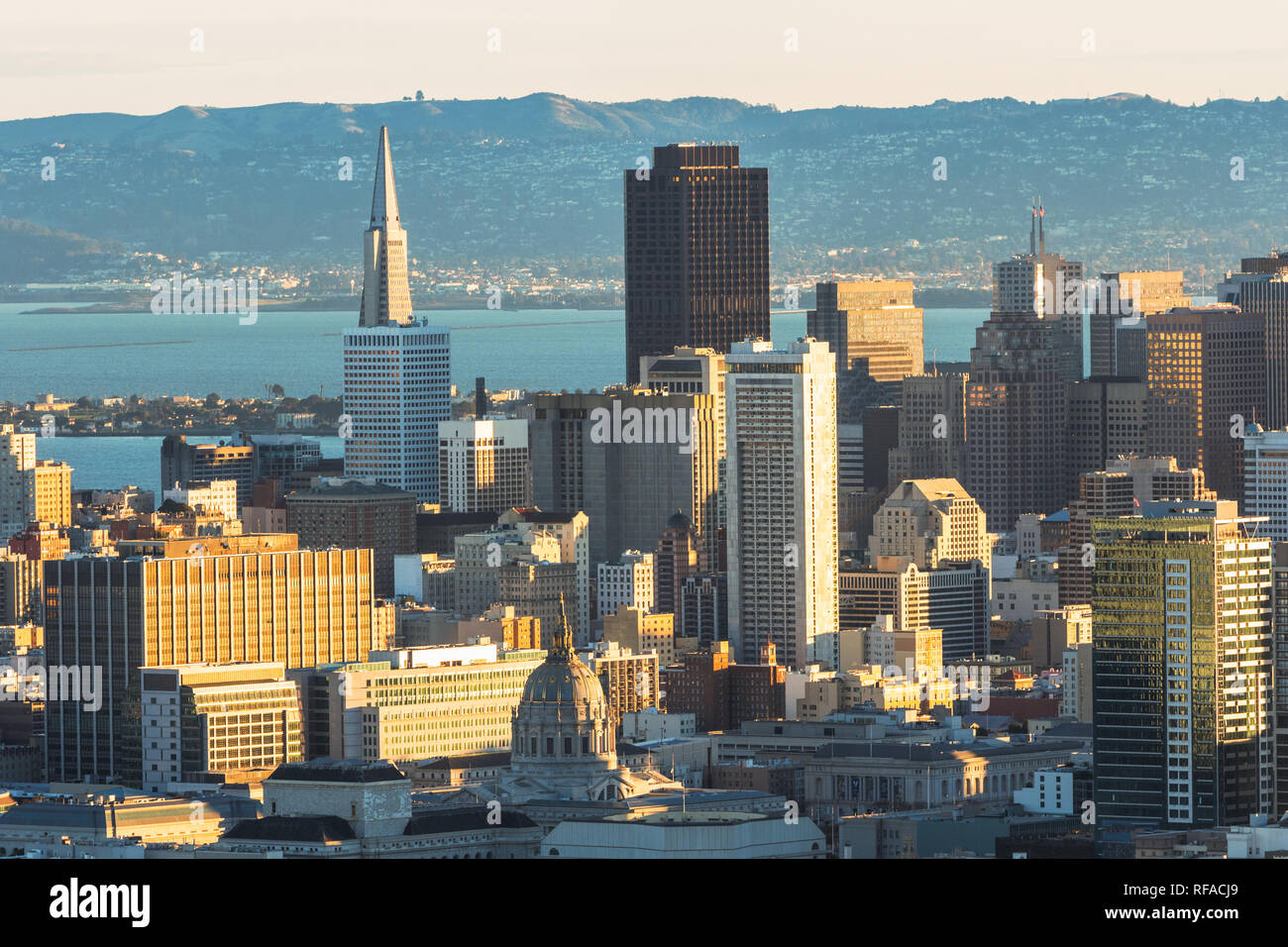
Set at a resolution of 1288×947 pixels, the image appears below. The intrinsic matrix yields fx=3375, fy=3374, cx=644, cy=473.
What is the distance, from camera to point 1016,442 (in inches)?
7082

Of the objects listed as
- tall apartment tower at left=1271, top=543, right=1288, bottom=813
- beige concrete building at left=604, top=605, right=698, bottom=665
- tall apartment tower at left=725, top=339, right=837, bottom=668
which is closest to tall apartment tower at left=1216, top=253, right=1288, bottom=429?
tall apartment tower at left=725, top=339, right=837, bottom=668

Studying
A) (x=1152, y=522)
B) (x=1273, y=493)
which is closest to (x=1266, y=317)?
(x=1273, y=493)

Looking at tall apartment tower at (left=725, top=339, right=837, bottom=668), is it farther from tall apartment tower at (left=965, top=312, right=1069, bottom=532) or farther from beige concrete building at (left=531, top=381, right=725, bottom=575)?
tall apartment tower at (left=965, top=312, right=1069, bottom=532)

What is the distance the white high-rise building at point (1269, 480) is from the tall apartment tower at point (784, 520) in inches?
691

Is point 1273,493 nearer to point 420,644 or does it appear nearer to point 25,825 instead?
point 420,644

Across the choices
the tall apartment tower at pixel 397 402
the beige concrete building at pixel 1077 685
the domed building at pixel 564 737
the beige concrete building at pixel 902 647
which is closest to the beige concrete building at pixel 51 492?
the tall apartment tower at pixel 397 402

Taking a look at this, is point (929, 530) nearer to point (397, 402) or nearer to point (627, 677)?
point (627, 677)

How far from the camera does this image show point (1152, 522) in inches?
3127

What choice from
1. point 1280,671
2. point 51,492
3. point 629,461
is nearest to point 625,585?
point 629,461

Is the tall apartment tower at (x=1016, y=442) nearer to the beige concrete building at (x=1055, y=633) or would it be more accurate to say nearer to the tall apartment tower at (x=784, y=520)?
the beige concrete building at (x=1055, y=633)

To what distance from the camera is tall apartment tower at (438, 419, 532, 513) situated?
162m

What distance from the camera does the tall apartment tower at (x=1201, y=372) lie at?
175625 millimetres

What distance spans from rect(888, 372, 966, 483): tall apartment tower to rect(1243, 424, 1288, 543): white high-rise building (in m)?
36.8

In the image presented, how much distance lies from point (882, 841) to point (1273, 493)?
63442 mm
